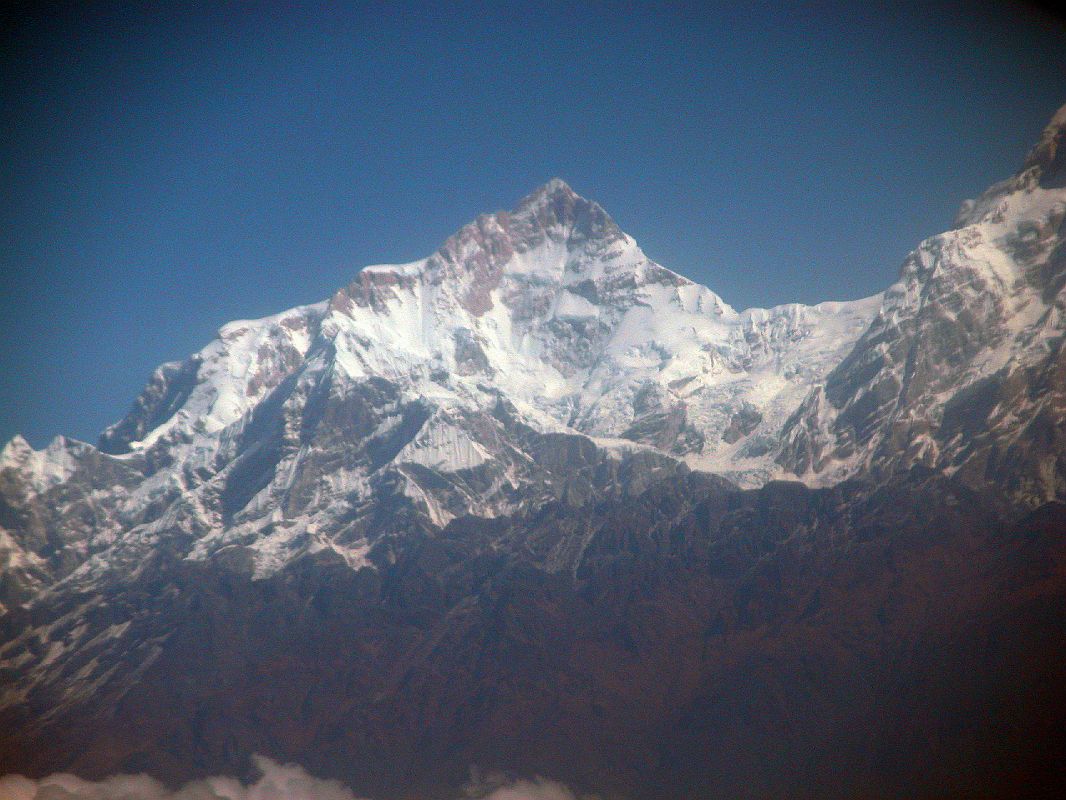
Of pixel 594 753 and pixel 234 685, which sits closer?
pixel 594 753

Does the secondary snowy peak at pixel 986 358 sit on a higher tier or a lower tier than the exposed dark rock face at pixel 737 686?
higher

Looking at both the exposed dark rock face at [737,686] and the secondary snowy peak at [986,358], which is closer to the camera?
the exposed dark rock face at [737,686]

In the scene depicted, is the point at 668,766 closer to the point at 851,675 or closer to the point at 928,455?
the point at 851,675

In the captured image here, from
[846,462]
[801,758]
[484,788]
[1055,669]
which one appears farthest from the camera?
[846,462]

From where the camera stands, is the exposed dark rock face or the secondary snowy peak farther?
the secondary snowy peak

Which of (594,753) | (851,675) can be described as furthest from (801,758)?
(594,753)

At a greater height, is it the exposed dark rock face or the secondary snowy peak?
the secondary snowy peak

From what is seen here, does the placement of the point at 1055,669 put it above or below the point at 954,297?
below

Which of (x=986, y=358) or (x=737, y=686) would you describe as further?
(x=986, y=358)

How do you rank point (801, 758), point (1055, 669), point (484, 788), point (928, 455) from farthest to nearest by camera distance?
1. point (928, 455)
2. point (484, 788)
3. point (801, 758)
4. point (1055, 669)

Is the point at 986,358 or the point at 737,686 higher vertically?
the point at 986,358

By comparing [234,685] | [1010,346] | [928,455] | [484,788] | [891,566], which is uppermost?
[1010,346]
